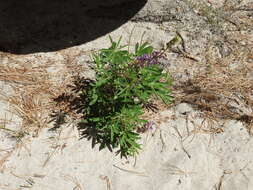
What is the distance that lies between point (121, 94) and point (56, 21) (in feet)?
4.58

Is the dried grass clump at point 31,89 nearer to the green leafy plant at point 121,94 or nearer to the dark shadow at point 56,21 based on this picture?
the dark shadow at point 56,21

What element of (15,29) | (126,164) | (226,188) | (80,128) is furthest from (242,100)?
(15,29)

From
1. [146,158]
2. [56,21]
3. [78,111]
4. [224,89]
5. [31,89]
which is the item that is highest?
[56,21]

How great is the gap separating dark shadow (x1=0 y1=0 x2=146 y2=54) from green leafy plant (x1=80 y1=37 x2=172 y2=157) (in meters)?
0.88

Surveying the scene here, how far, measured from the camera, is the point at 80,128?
8.15 feet

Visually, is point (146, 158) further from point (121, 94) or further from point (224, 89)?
point (224, 89)

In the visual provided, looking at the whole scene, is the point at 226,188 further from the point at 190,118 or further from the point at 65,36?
the point at 65,36

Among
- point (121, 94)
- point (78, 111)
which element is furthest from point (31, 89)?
point (121, 94)

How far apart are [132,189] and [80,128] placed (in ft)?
1.92

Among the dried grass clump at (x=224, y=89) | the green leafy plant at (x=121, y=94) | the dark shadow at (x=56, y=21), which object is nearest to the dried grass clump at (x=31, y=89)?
the dark shadow at (x=56, y=21)

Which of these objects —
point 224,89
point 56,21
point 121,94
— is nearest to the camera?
point 121,94

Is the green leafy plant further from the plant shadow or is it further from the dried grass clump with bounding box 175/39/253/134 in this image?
the dried grass clump with bounding box 175/39/253/134

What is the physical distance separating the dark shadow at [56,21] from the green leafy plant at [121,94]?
878 millimetres

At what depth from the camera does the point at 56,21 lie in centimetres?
327
